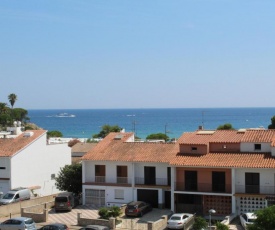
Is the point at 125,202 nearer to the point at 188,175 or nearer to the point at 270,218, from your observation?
the point at 188,175

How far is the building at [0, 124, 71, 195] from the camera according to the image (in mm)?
47031

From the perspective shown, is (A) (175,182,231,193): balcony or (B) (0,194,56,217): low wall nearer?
(B) (0,194,56,217): low wall

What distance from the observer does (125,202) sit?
1725 inches

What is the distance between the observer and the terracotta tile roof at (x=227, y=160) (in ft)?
128

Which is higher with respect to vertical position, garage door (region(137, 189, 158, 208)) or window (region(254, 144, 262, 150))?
window (region(254, 144, 262, 150))

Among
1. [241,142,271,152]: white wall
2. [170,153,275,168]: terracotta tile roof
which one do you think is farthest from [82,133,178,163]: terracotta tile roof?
[241,142,271,152]: white wall

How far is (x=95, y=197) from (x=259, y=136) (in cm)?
1561

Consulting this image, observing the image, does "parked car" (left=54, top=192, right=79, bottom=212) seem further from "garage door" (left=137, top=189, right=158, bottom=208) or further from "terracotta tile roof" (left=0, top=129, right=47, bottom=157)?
"terracotta tile roof" (left=0, top=129, right=47, bottom=157)

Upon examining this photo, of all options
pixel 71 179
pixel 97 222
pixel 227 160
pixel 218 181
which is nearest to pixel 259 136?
pixel 227 160

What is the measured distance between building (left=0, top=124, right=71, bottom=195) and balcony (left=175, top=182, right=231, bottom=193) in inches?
622

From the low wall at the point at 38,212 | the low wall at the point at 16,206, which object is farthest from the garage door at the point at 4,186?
the low wall at the point at 38,212

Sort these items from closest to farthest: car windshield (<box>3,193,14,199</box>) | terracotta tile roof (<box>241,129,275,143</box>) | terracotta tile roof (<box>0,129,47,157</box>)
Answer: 1. terracotta tile roof (<box>241,129,275,143</box>)
2. car windshield (<box>3,193,14,199</box>)
3. terracotta tile roof (<box>0,129,47,157</box>)

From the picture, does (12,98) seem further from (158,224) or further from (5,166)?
(158,224)

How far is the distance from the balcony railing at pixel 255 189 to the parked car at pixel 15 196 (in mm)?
18794
